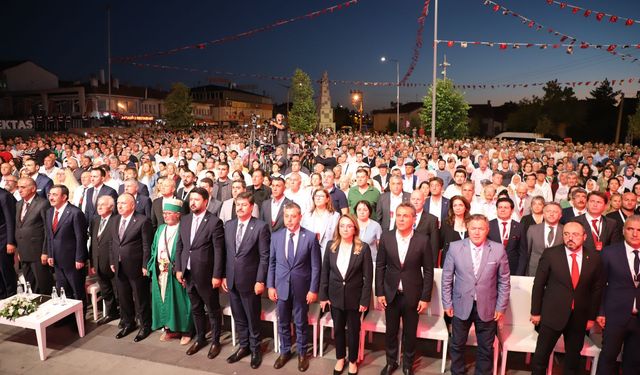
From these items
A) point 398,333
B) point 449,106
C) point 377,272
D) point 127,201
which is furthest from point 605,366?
point 449,106

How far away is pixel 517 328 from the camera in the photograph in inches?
175

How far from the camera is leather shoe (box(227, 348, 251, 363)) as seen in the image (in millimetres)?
4586

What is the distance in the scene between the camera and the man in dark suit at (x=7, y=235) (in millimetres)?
5711

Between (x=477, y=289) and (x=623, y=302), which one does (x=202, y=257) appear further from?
(x=623, y=302)

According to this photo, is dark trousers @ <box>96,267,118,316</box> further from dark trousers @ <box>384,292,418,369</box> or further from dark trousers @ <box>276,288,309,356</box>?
dark trousers @ <box>384,292,418,369</box>

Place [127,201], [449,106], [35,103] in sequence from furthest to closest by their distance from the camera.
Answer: [35,103] < [449,106] < [127,201]

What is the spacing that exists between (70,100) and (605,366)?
4981cm

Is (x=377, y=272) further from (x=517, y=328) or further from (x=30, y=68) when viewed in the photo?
(x=30, y=68)

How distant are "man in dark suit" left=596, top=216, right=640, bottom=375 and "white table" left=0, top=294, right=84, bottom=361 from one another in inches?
229

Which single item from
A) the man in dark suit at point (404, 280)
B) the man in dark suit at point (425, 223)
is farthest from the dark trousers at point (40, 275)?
the man in dark suit at point (425, 223)

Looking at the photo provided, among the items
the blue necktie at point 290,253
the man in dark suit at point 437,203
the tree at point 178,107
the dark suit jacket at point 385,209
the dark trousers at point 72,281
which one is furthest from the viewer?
the tree at point 178,107

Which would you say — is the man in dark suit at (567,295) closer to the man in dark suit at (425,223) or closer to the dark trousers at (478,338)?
the dark trousers at (478,338)

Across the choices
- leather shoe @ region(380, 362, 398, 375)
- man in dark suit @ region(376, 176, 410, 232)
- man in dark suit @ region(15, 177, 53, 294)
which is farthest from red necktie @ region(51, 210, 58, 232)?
man in dark suit @ region(376, 176, 410, 232)

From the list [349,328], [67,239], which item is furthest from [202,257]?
[67,239]
